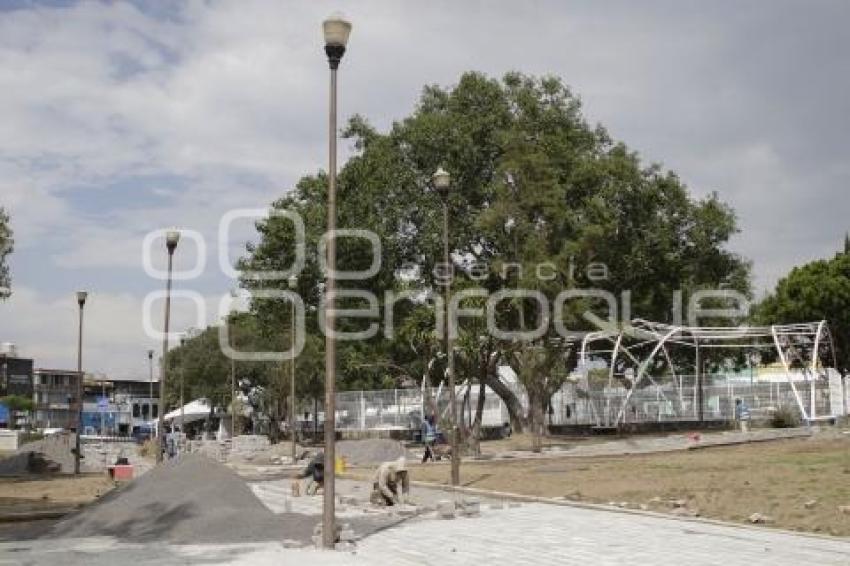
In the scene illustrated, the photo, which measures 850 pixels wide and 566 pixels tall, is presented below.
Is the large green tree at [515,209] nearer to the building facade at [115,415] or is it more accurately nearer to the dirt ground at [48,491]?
the dirt ground at [48,491]

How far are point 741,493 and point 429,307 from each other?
20186 mm

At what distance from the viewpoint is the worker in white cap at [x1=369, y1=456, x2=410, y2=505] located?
17359 mm

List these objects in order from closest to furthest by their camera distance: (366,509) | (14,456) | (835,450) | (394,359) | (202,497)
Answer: (202,497) < (366,509) < (835,450) < (14,456) < (394,359)

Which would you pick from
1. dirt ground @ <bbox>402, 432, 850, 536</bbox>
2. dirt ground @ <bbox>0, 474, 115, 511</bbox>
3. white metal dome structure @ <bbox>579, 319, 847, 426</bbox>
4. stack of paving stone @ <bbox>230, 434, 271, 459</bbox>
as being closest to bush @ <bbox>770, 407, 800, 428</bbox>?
white metal dome structure @ <bbox>579, 319, 847, 426</bbox>

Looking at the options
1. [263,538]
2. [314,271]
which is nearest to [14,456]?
[314,271]

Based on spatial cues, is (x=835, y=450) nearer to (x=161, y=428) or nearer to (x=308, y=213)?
(x=161, y=428)

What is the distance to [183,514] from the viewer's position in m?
14.1

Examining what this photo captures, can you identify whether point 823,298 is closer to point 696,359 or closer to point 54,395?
point 696,359

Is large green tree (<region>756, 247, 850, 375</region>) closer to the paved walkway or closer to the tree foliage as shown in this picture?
the tree foliage

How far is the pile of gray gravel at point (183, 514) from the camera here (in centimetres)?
1319

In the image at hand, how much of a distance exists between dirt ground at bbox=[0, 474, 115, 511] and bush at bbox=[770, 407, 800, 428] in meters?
24.9

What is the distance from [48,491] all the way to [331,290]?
16935 millimetres

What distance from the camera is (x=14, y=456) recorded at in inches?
1551

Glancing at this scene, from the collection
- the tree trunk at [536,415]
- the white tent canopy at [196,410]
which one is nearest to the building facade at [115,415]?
the white tent canopy at [196,410]
